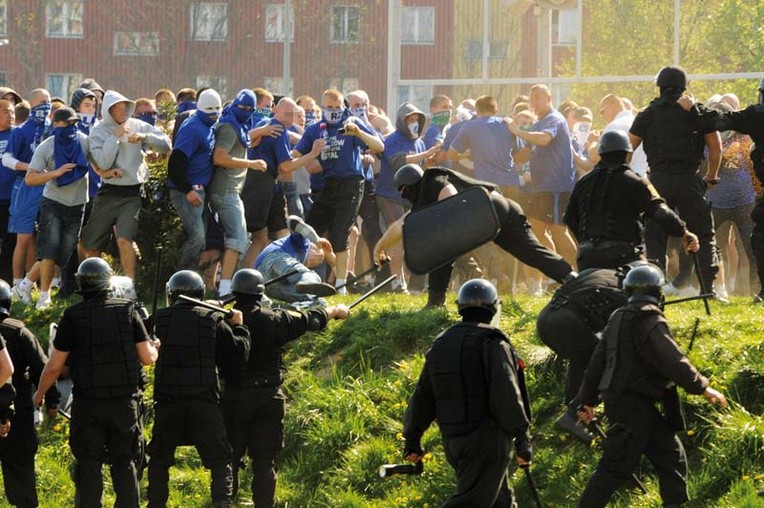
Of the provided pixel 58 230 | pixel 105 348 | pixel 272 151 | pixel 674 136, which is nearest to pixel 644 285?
pixel 105 348

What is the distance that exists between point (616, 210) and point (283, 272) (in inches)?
127

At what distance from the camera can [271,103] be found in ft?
57.2

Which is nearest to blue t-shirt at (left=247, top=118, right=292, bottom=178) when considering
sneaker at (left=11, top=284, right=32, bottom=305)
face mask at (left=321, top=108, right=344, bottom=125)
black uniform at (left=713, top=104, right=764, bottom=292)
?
face mask at (left=321, top=108, right=344, bottom=125)

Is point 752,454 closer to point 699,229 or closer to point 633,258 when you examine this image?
point 633,258

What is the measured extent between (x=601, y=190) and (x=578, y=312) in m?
1.18

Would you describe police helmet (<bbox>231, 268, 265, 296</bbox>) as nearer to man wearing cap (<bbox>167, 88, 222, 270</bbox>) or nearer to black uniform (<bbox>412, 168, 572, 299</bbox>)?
black uniform (<bbox>412, 168, 572, 299</bbox>)

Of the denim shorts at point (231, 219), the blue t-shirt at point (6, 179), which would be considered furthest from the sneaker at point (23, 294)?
Answer: the denim shorts at point (231, 219)

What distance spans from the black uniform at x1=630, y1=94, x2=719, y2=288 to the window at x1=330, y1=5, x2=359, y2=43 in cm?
4131

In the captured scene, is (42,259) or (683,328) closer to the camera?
(683,328)

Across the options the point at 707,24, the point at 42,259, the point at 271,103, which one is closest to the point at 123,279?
the point at 42,259

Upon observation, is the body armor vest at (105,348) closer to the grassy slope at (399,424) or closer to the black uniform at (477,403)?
the grassy slope at (399,424)

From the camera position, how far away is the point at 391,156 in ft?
55.5

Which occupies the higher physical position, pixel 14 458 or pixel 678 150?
pixel 678 150

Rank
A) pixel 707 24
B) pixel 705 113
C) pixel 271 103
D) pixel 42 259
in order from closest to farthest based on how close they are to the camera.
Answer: pixel 705 113 → pixel 42 259 → pixel 271 103 → pixel 707 24
